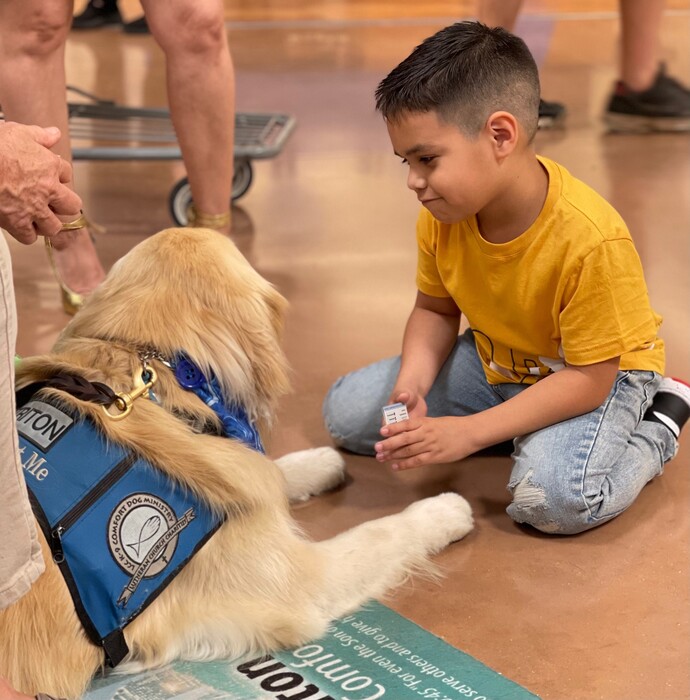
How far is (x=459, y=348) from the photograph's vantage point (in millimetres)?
2250

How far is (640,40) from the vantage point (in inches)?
174

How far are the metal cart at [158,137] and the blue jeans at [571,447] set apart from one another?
1.41 metres

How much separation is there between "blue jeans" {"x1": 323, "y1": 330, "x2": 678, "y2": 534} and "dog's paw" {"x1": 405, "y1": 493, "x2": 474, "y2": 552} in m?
0.09

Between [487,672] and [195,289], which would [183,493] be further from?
[487,672]

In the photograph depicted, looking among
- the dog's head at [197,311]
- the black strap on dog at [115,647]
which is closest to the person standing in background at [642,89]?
the dog's head at [197,311]

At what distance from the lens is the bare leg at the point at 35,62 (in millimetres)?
2426

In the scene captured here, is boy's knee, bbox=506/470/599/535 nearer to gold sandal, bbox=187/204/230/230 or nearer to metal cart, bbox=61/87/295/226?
gold sandal, bbox=187/204/230/230

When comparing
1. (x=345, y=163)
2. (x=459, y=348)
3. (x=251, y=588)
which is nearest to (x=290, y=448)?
(x=459, y=348)

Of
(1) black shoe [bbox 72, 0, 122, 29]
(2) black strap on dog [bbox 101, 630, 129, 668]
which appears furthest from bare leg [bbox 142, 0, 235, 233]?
(1) black shoe [bbox 72, 0, 122, 29]

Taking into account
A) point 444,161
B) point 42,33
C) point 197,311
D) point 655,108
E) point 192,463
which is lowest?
point 655,108

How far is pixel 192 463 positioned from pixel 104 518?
0.15m

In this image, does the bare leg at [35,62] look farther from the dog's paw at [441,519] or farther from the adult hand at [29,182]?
the dog's paw at [441,519]

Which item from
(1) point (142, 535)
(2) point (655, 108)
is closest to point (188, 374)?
(1) point (142, 535)

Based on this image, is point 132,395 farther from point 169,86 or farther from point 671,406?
point 169,86
